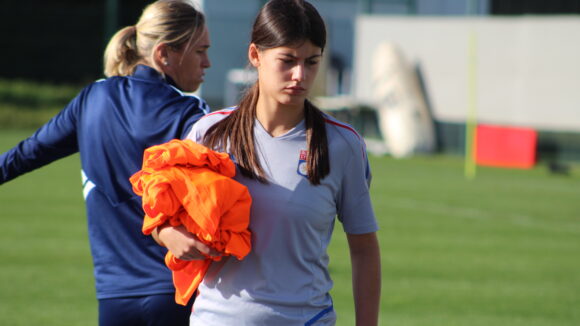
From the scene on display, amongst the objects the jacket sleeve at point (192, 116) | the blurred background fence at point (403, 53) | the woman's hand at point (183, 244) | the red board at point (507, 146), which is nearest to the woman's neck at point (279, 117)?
the woman's hand at point (183, 244)

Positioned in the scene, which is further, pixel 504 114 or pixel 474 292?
pixel 504 114

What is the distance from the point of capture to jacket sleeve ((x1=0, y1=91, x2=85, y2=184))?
3.78m

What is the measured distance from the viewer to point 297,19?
287 centimetres

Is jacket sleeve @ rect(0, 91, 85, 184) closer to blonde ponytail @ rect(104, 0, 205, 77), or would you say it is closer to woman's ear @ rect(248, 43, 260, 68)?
blonde ponytail @ rect(104, 0, 205, 77)

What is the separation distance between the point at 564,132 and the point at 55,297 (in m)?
18.7

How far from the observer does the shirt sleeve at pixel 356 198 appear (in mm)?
2938

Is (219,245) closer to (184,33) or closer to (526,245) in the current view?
(184,33)

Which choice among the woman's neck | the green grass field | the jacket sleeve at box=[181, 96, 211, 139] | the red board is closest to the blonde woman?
the jacket sleeve at box=[181, 96, 211, 139]

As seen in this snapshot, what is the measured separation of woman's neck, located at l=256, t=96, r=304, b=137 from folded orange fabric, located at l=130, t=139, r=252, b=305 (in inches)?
8.0

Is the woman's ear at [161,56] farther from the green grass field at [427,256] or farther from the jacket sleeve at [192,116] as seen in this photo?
the green grass field at [427,256]

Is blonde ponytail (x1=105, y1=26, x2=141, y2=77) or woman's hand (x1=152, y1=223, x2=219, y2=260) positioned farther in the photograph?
blonde ponytail (x1=105, y1=26, x2=141, y2=77)

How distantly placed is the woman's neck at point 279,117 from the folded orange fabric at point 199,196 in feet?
0.67

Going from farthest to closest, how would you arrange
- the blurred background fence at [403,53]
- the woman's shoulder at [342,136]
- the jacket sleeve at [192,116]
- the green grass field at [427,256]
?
1. the blurred background fence at [403,53]
2. the green grass field at [427,256]
3. the jacket sleeve at [192,116]
4. the woman's shoulder at [342,136]

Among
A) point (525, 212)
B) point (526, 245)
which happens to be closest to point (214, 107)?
point (525, 212)
